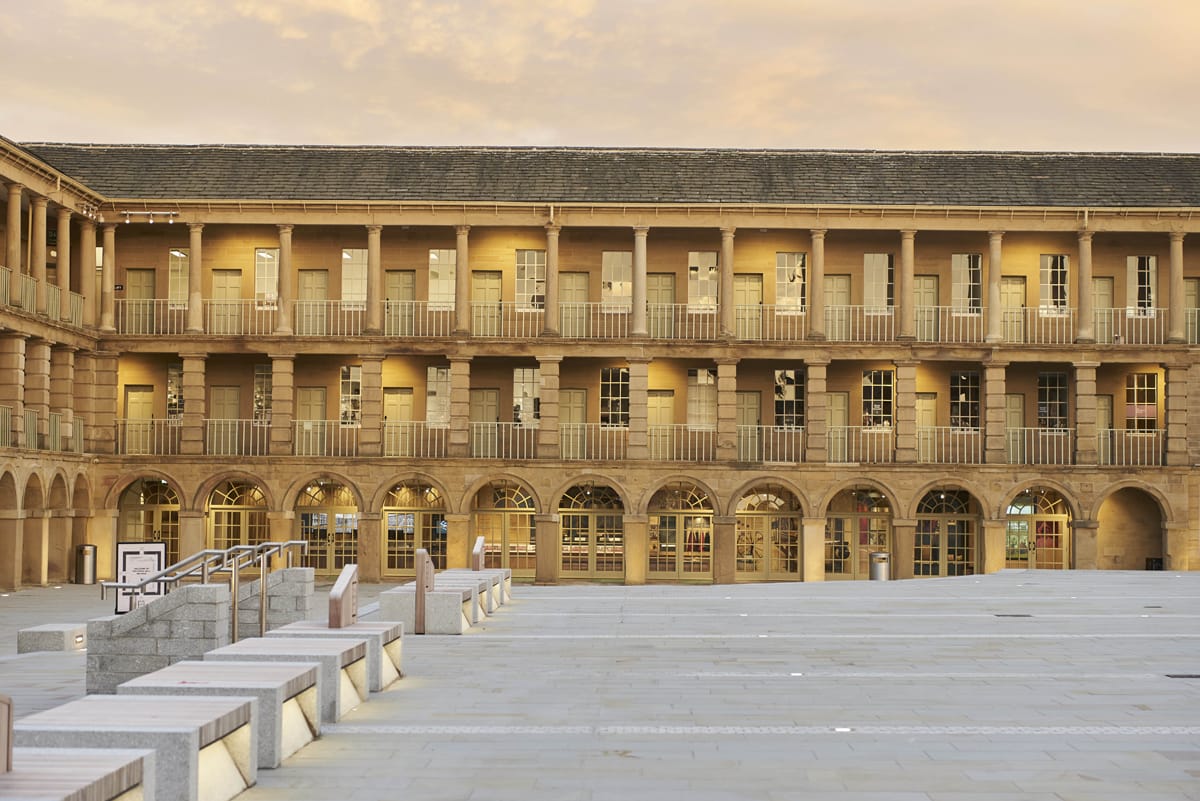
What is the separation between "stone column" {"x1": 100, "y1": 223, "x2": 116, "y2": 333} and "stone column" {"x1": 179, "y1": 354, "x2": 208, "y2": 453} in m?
2.29

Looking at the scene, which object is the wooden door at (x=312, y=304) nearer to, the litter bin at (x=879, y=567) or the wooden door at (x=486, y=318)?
the wooden door at (x=486, y=318)

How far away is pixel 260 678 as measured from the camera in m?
10.1

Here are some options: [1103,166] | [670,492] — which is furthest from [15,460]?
[1103,166]

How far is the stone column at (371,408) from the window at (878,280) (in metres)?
13.7

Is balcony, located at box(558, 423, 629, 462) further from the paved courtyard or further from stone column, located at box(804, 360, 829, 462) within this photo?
the paved courtyard

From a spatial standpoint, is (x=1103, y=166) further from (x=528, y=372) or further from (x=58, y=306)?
(x=58, y=306)

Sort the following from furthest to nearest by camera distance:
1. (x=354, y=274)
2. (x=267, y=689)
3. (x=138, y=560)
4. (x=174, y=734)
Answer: (x=354, y=274) → (x=138, y=560) → (x=267, y=689) → (x=174, y=734)

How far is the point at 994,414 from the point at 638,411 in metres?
9.68

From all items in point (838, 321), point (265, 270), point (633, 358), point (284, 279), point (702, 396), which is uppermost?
point (265, 270)

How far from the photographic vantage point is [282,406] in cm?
3722

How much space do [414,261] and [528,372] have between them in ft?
14.9

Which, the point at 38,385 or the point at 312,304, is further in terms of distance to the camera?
the point at 312,304

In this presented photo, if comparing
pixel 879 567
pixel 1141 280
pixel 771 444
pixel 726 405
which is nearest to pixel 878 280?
pixel 771 444

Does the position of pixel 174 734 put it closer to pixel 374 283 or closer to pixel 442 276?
pixel 374 283
